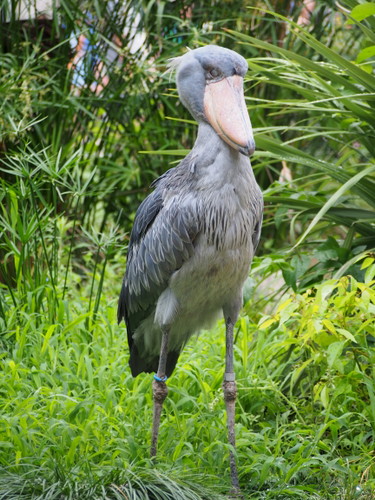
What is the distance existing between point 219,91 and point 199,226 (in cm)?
48

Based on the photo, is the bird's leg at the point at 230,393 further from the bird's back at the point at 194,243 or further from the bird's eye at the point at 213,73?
the bird's eye at the point at 213,73

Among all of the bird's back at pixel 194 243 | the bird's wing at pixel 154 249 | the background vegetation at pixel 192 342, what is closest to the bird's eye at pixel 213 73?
the bird's back at pixel 194 243

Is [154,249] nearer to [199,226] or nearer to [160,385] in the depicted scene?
[199,226]

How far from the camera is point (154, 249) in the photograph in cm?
322

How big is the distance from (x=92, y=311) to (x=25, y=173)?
84cm

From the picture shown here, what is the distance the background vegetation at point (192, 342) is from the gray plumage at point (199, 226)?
384 mm

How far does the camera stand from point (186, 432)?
11.4 feet

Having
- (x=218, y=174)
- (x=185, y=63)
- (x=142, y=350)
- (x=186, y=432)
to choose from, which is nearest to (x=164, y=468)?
(x=186, y=432)

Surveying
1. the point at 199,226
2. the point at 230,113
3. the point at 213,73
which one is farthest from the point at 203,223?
the point at 213,73

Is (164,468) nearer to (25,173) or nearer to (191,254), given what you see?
(191,254)

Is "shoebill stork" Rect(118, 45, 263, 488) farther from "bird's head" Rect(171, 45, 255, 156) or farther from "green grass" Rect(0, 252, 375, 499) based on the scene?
"green grass" Rect(0, 252, 375, 499)

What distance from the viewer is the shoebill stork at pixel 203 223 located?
2951 mm

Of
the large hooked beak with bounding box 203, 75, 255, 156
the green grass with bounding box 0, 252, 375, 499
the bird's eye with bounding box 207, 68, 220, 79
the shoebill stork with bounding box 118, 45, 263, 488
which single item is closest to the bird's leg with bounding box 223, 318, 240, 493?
the shoebill stork with bounding box 118, 45, 263, 488

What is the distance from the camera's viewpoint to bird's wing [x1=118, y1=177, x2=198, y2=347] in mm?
3070
